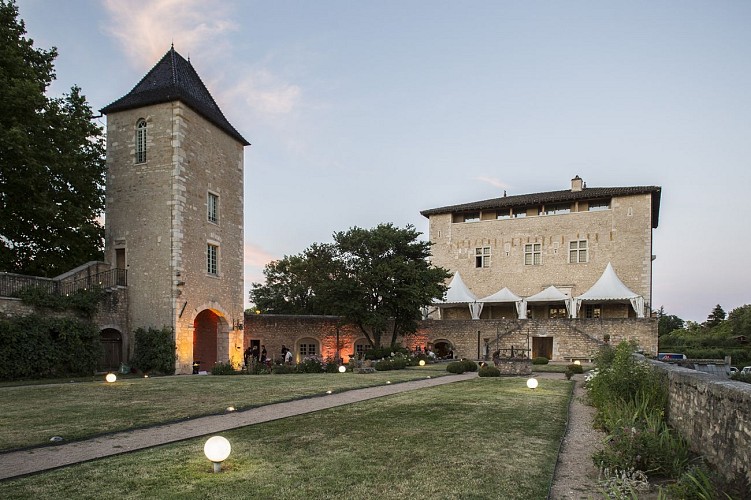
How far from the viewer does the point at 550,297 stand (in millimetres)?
39719

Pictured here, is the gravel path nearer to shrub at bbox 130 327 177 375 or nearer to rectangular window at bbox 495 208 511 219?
shrub at bbox 130 327 177 375

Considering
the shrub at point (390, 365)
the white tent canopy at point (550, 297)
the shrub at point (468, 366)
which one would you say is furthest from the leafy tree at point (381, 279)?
the shrub at point (468, 366)

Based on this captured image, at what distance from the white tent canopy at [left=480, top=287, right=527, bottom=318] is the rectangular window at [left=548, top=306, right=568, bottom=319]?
2630 millimetres

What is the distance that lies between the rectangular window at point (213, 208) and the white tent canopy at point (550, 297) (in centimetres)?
2413

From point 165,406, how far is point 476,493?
25.7ft

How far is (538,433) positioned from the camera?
851cm

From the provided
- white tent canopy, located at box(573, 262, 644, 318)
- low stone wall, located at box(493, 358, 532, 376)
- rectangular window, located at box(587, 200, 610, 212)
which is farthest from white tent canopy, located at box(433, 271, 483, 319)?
low stone wall, located at box(493, 358, 532, 376)

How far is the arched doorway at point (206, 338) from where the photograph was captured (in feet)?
88.3

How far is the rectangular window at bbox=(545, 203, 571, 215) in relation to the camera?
4273 cm

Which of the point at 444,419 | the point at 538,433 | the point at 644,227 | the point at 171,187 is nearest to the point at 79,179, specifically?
the point at 171,187

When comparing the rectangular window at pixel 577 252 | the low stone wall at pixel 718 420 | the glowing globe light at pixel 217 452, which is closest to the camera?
the low stone wall at pixel 718 420

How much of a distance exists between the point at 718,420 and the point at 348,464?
13.5ft

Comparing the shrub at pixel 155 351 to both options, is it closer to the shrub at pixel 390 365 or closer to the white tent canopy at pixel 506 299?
the shrub at pixel 390 365

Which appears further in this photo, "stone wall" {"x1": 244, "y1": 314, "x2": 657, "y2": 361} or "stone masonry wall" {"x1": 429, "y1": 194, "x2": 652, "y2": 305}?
"stone masonry wall" {"x1": 429, "y1": 194, "x2": 652, "y2": 305}
